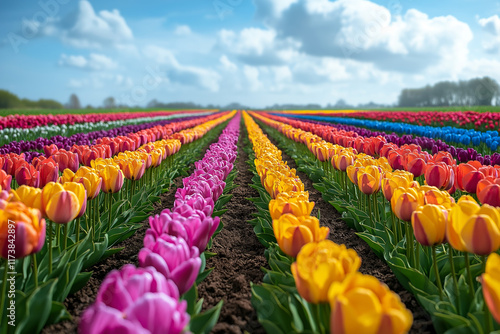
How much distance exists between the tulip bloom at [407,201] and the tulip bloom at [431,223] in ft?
1.08

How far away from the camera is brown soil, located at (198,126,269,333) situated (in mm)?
2318

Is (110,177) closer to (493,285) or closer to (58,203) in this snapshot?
(58,203)

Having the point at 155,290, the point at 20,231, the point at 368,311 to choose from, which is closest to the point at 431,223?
the point at 368,311

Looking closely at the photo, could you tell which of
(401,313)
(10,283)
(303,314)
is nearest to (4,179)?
(10,283)

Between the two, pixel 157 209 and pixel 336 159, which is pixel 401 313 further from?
pixel 157 209

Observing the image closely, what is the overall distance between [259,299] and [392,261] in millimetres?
1170

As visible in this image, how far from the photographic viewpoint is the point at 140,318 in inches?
42.9

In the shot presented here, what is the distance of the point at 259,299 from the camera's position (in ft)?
6.57

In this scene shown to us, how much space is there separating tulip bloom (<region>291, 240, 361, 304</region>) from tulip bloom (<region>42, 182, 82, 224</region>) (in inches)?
58.7

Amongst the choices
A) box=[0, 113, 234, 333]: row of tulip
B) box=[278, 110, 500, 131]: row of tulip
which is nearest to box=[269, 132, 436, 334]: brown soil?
box=[0, 113, 234, 333]: row of tulip

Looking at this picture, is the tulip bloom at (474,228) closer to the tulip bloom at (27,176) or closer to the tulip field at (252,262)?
the tulip field at (252,262)

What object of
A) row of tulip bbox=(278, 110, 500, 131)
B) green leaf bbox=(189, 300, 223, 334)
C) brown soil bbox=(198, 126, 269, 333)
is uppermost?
row of tulip bbox=(278, 110, 500, 131)

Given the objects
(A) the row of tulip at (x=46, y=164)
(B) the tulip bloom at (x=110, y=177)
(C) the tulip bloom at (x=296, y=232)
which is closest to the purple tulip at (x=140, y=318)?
(C) the tulip bloom at (x=296, y=232)

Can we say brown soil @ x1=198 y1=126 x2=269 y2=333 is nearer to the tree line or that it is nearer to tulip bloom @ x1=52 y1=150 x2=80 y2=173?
tulip bloom @ x1=52 y1=150 x2=80 y2=173
